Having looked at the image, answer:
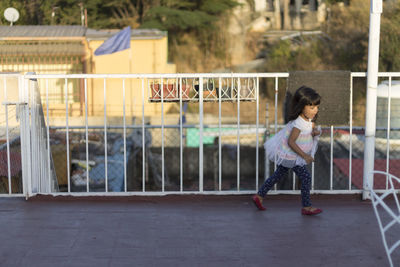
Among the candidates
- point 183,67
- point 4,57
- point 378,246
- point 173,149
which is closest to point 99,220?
point 378,246

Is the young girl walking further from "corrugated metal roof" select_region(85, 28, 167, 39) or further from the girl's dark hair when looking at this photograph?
"corrugated metal roof" select_region(85, 28, 167, 39)

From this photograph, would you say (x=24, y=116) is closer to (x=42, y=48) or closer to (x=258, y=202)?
(x=258, y=202)

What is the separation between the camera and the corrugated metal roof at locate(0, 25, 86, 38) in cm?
1812

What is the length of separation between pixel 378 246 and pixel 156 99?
276 centimetres

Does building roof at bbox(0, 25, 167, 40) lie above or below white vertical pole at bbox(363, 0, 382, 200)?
above

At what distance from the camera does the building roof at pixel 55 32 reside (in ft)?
59.5

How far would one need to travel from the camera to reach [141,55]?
22062 millimetres

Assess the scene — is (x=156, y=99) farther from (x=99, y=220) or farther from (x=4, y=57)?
(x=4, y=57)

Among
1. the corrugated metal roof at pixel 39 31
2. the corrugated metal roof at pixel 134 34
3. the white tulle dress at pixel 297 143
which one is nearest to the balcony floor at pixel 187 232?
the white tulle dress at pixel 297 143

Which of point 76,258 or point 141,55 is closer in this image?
point 76,258

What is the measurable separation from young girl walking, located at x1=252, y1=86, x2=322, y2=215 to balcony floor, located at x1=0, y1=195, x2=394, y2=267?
0.35 m

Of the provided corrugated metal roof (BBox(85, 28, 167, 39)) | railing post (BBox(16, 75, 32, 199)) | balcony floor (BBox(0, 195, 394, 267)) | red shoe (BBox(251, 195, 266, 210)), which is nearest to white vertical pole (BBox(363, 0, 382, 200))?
balcony floor (BBox(0, 195, 394, 267))

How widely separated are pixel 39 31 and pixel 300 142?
647 inches

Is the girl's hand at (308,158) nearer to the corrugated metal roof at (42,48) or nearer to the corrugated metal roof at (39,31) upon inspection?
the corrugated metal roof at (42,48)
